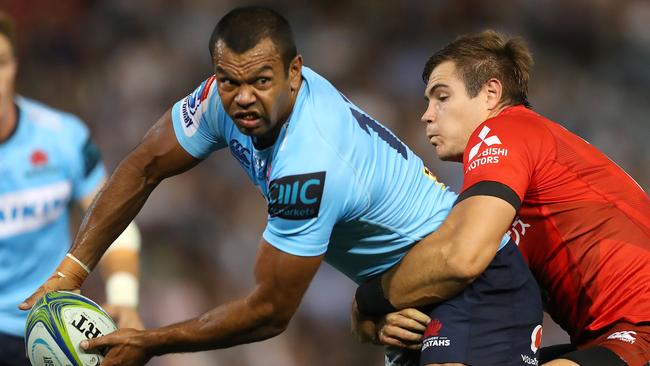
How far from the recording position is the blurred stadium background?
9250mm

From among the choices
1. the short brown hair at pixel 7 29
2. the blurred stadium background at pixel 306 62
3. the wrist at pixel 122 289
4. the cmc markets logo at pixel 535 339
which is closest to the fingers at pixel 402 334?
the cmc markets logo at pixel 535 339

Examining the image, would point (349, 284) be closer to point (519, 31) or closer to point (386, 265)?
point (519, 31)

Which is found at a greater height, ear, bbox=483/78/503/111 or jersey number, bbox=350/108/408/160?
ear, bbox=483/78/503/111

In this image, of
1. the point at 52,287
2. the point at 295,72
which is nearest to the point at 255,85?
the point at 295,72

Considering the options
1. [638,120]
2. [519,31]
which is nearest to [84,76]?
[519,31]

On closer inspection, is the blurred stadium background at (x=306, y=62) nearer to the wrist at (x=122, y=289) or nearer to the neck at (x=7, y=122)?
the neck at (x=7, y=122)

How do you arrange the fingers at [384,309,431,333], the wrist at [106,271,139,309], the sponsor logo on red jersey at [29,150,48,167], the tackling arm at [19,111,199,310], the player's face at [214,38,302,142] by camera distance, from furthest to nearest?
the sponsor logo on red jersey at [29,150,48,167] < the wrist at [106,271,139,309] < the tackling arm at [19,111,199,310] < the fingers at [384,309,431,333] < the player's face at [214,38,302,142]

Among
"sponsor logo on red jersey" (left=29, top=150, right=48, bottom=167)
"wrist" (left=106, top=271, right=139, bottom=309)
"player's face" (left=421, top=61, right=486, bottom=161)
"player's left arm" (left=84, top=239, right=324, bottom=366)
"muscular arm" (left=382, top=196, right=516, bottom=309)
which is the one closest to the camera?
"player's left arm" (left=84, top=239, right=324, bottom=366)

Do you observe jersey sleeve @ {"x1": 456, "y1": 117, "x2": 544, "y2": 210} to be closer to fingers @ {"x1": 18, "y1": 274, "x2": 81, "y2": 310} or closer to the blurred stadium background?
fingers @ {"x1": 18, "y1": 274, "x2": 81, "y2": 310}

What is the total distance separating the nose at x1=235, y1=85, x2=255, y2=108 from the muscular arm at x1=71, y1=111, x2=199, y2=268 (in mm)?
809

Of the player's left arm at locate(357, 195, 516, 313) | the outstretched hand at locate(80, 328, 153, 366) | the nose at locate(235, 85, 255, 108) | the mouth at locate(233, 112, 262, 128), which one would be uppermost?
the nose at locate(235, 85, 255, 108)

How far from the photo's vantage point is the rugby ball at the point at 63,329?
13.6 ft

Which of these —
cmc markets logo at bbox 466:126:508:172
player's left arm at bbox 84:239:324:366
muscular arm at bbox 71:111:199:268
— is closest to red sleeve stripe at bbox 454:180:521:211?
cmc markets logo at bbox 466:126:508:172

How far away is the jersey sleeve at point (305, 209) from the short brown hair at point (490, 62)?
118 centimetres
